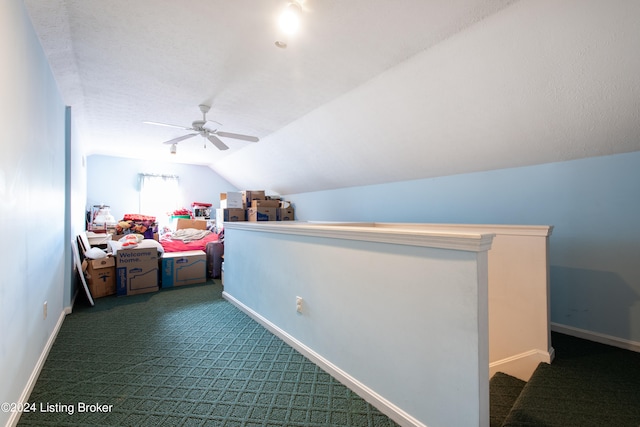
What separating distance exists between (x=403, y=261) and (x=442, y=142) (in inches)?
76.8

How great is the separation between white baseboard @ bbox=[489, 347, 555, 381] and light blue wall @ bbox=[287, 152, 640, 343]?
2.63 ft

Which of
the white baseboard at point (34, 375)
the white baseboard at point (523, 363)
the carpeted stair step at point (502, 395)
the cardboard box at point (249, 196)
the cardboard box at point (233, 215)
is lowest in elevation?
the carpeted stair step at point (502, 395)

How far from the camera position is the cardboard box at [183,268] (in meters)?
4.14

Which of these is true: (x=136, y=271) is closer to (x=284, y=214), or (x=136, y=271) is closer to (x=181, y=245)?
(x=181, y=245)

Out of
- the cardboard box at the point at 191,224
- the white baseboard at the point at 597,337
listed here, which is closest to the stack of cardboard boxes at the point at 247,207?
the cardboard box at the point at 191,224

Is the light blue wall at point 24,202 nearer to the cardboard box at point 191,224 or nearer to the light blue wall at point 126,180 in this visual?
the cardboard box at point 191,224

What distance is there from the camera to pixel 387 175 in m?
3.83

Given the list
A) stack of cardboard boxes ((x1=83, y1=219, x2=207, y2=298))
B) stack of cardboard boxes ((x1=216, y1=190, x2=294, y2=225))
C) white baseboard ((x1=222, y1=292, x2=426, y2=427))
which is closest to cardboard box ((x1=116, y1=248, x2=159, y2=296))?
stack of cardboard boxes ((x1=83, y1=219, x2=207, y2=298))

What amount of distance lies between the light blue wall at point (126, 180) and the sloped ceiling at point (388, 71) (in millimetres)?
2864

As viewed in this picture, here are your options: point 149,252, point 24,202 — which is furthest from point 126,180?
point 24,202

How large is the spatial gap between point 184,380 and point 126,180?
5914mm

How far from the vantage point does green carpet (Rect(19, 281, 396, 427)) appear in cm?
152

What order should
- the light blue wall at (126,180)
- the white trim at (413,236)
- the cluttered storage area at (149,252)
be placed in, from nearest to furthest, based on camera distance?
the white trim at (413,236) < the cluttered storage area at (149,252) < the light blue wall at (126,180)

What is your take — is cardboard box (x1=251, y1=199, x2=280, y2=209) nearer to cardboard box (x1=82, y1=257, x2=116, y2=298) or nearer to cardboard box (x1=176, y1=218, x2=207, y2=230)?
cardboard box (x1=82, y1=257, x2=116, y2=298)
